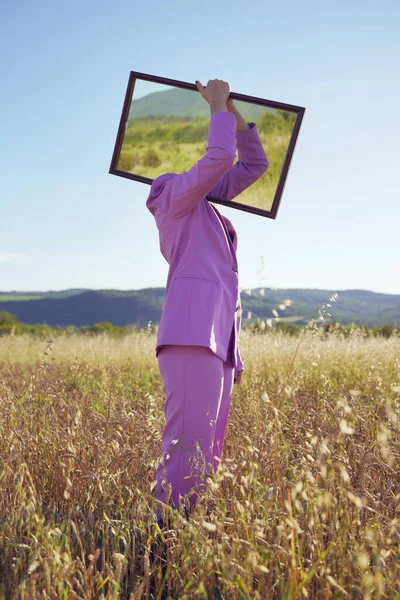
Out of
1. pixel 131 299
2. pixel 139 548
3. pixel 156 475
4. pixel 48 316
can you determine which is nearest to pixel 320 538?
pixel 139 548

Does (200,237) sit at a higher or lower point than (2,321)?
higher

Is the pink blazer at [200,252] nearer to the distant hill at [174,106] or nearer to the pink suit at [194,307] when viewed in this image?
the pink suit at [194,307]

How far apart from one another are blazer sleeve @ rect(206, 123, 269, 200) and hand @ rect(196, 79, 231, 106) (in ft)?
1.01

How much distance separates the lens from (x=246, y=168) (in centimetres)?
300

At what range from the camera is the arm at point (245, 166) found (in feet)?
9.75

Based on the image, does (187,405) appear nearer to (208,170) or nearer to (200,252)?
(200,252)

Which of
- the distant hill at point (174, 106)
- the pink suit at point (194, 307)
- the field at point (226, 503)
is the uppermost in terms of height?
the distant hill at point (174, 106)

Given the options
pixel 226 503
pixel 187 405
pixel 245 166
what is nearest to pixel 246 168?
pixel 245 166

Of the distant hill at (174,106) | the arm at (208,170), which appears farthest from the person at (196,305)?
the distant hill at (174,106)

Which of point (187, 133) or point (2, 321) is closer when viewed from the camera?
point (187, 133)

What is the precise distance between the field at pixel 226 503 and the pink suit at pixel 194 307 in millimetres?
175

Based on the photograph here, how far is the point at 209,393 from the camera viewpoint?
8.63 ft

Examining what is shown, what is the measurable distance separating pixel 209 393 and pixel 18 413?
1630mm

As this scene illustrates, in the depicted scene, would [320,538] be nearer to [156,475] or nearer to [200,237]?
[156,475]
